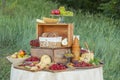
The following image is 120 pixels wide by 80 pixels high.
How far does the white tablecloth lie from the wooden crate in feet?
1.55

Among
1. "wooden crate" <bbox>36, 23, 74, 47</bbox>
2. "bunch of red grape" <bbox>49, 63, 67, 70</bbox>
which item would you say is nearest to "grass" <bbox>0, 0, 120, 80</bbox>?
"wooden crate" <bbox>36, 23, 74, 47</bbox>

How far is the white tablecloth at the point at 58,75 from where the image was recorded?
425 cm

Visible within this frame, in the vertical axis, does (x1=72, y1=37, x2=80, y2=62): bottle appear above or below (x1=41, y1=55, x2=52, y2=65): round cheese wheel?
above

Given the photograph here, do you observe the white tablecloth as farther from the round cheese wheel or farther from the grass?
the grass

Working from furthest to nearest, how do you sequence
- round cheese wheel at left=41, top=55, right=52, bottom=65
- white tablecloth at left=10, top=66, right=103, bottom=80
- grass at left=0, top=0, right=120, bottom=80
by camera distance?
grass at left=0, top=0, right=120, bottom=80 < round cheese wheel at left=41, top=55, right=52, bottom=65 < white tablecloth at left=10, top=66, right=103, bottom=80

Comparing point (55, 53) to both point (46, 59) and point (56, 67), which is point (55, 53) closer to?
point (46, 59)

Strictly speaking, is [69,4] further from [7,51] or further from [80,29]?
[7,51]

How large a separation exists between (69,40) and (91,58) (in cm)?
36

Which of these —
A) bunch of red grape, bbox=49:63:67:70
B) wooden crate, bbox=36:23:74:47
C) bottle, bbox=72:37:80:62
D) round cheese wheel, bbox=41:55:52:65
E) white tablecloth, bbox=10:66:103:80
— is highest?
wooden crate, bbox=36:23:74:47

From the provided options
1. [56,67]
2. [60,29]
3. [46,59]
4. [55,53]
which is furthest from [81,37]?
[56,67]

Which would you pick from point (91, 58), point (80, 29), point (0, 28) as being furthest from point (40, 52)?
point (80, 29)

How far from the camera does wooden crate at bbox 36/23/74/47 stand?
15.4 feet

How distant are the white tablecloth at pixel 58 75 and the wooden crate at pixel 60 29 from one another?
1.55ft

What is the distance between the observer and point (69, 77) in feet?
14.1
